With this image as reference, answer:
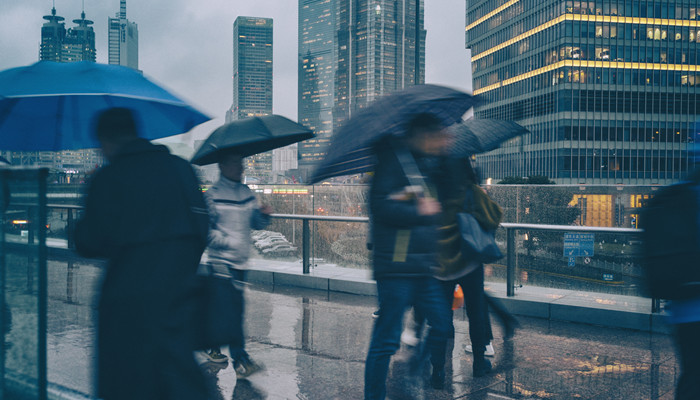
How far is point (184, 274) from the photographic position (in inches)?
104

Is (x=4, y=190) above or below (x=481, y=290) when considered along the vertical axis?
above

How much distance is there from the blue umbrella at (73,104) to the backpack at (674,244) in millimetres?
2906

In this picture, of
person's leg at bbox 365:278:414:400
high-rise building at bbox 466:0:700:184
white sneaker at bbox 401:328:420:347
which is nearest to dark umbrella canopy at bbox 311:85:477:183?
person's leg at bbox 365:278:414:400

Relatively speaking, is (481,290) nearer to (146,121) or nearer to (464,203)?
(464,203)

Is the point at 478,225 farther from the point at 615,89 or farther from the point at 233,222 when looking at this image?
the point at 615,89

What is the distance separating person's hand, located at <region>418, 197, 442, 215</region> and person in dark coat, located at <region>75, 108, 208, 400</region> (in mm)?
1337

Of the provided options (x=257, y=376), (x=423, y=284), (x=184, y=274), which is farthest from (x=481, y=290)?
(x=184, y=274)

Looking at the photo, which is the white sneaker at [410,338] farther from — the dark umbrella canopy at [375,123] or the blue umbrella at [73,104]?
the blue umbrella at [73,104]

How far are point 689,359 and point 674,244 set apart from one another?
517 millimetres

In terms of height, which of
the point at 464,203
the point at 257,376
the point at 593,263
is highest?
the point at 464,203

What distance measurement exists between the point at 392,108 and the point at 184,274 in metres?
1.60

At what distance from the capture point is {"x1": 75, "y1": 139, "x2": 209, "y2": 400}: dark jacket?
2504 mm

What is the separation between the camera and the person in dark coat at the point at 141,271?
2.51m

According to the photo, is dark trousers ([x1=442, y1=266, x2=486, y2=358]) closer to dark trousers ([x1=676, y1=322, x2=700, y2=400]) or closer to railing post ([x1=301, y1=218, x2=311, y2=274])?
dark trousers ([x1=676, y1=322, x2=700, y2=400])
